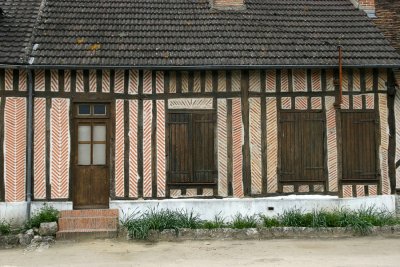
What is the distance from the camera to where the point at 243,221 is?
32.4 feet

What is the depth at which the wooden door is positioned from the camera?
10.3m

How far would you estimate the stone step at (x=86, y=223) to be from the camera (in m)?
9.59

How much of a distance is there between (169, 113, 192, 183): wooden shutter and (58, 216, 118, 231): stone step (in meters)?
1.61

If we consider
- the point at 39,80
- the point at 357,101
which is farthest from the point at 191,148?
the point at 357,101

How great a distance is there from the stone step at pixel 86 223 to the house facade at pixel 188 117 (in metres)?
0.62

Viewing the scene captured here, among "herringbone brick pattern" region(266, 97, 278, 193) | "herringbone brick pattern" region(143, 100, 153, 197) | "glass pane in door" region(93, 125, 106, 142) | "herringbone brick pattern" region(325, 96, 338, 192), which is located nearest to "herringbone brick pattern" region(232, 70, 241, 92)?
"herringbone brick pattern" region(266, 97, 278, 193)

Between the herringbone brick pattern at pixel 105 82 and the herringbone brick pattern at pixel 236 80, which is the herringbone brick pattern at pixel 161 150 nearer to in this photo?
the herringbone brick pattern at pixel 105 82

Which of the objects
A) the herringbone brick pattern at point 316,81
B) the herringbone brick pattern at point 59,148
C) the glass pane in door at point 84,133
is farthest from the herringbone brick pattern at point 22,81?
the herringbone brick pattern at point 316,81

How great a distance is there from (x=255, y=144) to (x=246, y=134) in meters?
0.30

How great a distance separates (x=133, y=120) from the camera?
10.4 meters

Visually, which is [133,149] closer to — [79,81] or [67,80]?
[79,81]

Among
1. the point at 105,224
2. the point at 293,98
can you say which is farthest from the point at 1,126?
the point at 293,98

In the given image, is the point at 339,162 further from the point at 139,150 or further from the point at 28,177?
the point at 28,177

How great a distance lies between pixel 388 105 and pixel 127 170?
614cm
